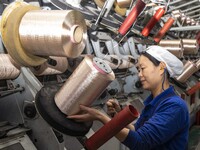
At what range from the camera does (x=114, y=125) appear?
1.46 m

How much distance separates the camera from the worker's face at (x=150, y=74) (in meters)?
2.01

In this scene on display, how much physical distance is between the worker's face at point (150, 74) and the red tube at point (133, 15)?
103cm

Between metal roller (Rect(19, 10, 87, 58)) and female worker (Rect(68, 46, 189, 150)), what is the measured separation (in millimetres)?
367

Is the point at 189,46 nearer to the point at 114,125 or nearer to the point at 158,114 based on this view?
the point at 158,114

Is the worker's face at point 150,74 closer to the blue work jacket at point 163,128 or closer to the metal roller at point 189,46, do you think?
the blue work jacket at point 163,128

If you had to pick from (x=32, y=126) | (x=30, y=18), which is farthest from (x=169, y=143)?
(x=30, y=18)

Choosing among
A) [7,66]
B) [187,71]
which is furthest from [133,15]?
[187,71]

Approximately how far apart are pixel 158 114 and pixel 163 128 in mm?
93

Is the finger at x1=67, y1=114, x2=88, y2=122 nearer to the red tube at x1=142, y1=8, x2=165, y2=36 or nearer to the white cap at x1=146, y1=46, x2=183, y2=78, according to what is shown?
the white cap at x1=146, y1=46, x2=183, y2=78

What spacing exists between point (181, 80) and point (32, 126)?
13.5 ft

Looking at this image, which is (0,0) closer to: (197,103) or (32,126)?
(32,126)

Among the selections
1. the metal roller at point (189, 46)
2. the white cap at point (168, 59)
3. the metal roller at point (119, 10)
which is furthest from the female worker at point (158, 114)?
the metal roller at point (189, 46)

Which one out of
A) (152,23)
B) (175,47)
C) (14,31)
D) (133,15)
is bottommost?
(175,47)

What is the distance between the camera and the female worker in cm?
175
